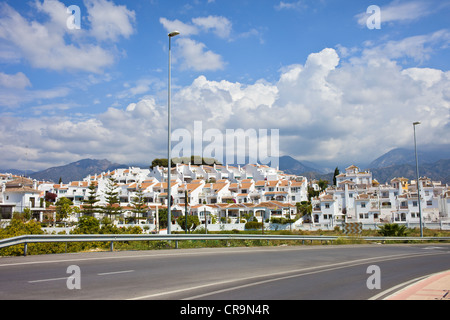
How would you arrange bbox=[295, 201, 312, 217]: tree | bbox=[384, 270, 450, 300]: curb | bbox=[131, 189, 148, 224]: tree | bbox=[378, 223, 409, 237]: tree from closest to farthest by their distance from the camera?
bbox=[384, 270, 450, 300]: curb, bbox=[378, 223, 409, 237]: tree, bbox=[131, 189, 148, 224]: tree, bbox=[295, 201, 312, 217]: tree

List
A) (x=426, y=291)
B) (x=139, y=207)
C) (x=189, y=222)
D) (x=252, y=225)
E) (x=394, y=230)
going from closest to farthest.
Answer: (x=426, y=291), (x=394, y=230), (x=189, y=222), (x=252, y=225), (x=139, y=207)

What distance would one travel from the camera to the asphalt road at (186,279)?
8820 millimetres

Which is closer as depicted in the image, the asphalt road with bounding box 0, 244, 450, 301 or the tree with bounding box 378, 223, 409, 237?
the asphalt road with bounding box 0, 244, 450, 301

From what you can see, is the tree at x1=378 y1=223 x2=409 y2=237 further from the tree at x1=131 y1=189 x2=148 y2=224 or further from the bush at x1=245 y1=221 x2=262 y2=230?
the tree at x1=131 y1=189 x2=148 y2=224

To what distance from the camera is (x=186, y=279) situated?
11.1 meters

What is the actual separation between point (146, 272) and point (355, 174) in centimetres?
11236

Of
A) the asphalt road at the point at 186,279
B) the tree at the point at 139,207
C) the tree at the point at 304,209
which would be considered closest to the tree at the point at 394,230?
the asphalt road at the point at 186,279

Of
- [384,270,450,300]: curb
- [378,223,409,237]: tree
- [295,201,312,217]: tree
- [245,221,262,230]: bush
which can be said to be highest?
[295,201,312,217]: tree

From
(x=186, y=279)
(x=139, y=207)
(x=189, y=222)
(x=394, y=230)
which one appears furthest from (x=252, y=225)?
(x=186, y=279)

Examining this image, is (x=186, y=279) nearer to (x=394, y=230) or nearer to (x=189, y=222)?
(x=394, y=230)

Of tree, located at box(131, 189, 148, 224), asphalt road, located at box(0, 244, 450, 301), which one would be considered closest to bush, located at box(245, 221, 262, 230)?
tree, located at box(131, 189, 148, 224)

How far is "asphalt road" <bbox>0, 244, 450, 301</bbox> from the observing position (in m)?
8.82

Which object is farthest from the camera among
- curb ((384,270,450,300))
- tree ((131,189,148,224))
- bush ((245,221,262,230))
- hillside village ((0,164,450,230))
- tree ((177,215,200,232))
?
tree ((131,189,148,224))
